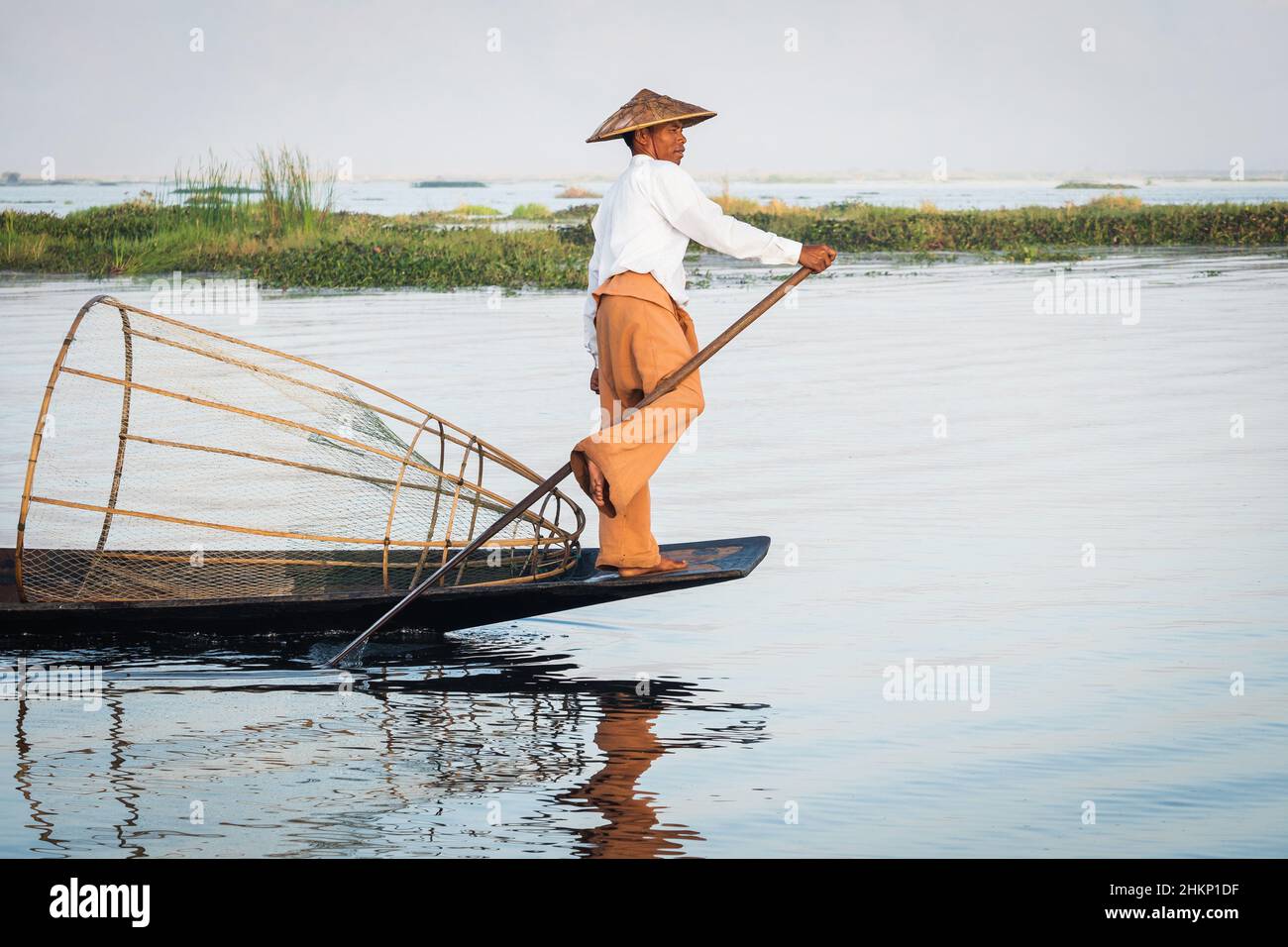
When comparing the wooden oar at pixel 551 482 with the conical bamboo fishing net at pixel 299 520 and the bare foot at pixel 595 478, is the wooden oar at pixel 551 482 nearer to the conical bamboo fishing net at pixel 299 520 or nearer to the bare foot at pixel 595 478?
the bare foot at pixel 595 478

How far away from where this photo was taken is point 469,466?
32.2 ft

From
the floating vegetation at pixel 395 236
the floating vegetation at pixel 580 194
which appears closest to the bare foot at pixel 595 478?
the floating vegetation at pixel 395 236

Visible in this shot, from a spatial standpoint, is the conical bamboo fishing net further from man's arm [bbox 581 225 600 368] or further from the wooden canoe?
man's arm [bbox 581 225 600 368]

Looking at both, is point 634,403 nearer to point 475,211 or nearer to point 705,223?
point 705,223

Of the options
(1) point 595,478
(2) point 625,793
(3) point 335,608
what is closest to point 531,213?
(3) point 335,608

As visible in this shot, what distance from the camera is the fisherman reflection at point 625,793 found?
4.34 meters

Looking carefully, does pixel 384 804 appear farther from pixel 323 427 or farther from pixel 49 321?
pixel 49 321

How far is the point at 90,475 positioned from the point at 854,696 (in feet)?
18.0

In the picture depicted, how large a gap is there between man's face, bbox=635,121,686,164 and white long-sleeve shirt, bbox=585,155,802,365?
0.04 meters

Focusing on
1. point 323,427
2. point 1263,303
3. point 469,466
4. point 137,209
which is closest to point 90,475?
point 469,466

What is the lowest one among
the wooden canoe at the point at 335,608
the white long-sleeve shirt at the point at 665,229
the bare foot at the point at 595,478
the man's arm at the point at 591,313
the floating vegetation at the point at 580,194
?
the wooden canoe at the point at 335,608

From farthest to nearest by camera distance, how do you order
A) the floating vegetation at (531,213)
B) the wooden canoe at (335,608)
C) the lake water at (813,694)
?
the floating vegetation at (531,213)
the wooden canoe at (335,608)
the lake water at (813,694)

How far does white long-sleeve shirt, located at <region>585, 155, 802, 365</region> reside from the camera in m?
5.86

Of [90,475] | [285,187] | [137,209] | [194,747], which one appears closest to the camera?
[194,747]
